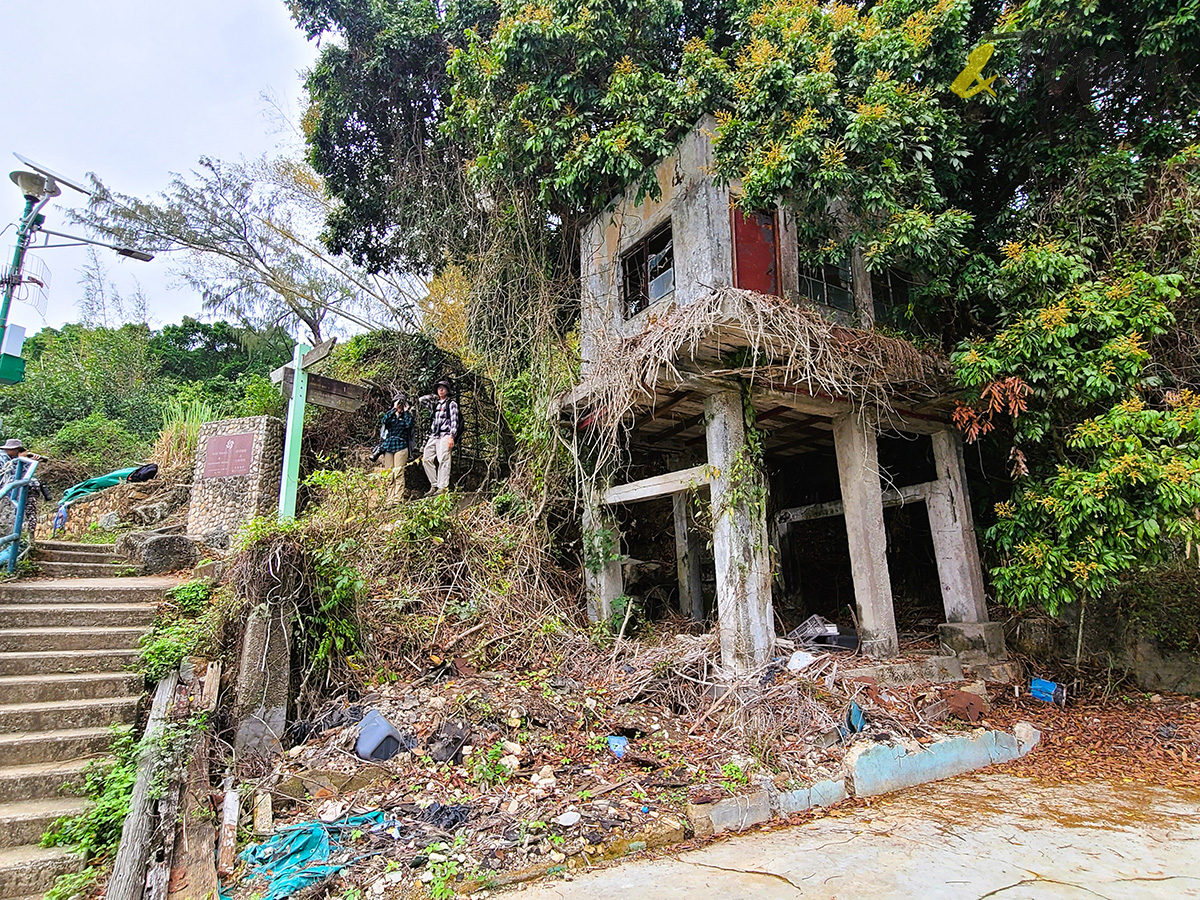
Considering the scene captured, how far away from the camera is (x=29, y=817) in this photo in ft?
13.0

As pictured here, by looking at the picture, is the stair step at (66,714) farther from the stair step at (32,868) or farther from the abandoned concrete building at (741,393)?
the abandoned concrete building at (741,393)

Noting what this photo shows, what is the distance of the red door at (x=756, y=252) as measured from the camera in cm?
692

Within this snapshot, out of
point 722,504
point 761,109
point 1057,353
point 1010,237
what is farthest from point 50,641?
point 1010,237

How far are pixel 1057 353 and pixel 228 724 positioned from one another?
334 inches

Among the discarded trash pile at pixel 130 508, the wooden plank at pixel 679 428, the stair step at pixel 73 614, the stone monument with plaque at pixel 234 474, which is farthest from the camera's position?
the discarded trash pile at pixel 130 508

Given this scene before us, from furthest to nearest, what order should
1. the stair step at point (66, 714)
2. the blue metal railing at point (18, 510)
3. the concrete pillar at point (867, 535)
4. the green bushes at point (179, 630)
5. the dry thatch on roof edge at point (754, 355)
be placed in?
the concrete pillar at point (867, 535)
the blue metal railing at point (18, 510)
the dry thatch on roof edge at point (754, 355)
the green bushes at point (179, 630)
the stair step at point (66, 714)

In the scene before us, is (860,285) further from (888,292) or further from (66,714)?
(66,714)

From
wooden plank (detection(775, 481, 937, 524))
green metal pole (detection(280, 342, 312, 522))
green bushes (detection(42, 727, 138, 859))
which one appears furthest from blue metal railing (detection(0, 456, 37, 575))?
wooden plank (detection(775, 481, 937, 524))

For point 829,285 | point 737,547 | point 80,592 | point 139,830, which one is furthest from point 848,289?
point 80,592

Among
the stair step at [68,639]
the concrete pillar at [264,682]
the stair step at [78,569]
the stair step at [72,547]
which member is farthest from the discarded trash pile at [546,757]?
the stair step at [72,547]

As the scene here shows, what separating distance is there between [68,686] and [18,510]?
9.34 ft

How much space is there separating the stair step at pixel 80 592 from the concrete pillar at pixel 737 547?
21.0ft

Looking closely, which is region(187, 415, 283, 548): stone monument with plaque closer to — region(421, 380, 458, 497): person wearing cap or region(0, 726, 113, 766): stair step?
region(421, 380, 458, 497): person wearing cap

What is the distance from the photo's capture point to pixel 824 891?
12.0ft
